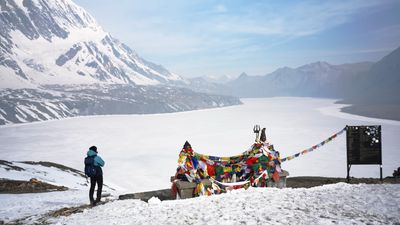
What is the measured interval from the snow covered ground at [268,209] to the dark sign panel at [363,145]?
3184 mm

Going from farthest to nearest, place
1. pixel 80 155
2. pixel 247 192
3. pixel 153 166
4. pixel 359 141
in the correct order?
pixel 80 155 → pixel 153 166 → pixel 359 141 → pixel 247 192

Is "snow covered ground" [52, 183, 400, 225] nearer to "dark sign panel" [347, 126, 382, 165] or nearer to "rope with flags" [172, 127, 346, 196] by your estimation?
"rope with flags" [172, 127, 346, 196]

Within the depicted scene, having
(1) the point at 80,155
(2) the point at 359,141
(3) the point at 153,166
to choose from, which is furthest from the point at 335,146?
(2) the point at 359,141

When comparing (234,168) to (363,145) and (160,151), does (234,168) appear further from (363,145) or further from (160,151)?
(160,151)

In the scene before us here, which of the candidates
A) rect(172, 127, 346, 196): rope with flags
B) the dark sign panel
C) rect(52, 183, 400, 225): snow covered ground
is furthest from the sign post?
rect(172, 127, 346, 196): rope with flags

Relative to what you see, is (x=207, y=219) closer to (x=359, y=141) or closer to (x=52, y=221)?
(x=52, y=221)

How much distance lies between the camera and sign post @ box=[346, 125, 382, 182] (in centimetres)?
1883

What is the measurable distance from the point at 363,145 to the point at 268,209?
28.9ft

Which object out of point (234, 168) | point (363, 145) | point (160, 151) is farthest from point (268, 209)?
point (160, 151)

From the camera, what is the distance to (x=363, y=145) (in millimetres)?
18891

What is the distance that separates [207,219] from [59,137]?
193 metres

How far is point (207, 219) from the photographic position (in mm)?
12242

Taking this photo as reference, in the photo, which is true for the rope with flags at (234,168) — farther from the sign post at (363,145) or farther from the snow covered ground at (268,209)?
the sign post at (363,145)

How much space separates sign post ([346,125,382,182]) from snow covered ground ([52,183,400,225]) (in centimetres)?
317
